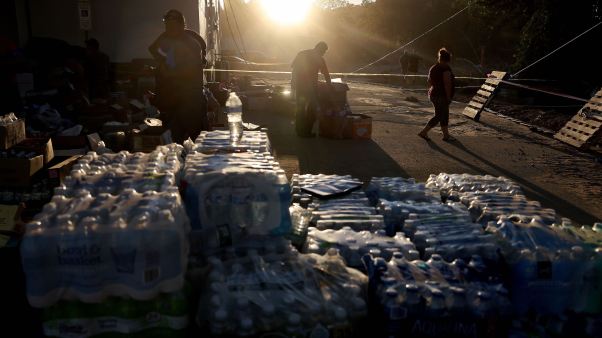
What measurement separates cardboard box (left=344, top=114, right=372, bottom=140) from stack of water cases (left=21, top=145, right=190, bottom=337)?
923 cm

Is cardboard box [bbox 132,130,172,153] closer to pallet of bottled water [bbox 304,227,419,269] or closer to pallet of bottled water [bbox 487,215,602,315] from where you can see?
pallet of bottled water [bbox 304,227,419,269]

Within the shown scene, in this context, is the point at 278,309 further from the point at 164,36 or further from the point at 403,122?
the point at 403,122

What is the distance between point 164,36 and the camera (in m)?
7.36

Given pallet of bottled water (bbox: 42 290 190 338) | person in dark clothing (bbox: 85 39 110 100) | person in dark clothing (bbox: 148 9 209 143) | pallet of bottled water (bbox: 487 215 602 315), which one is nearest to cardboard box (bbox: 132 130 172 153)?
person in dark clothing (bbox: 148 9 209 143)

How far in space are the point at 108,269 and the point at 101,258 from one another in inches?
2.6

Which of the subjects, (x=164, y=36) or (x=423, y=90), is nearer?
(x=164, y=36)

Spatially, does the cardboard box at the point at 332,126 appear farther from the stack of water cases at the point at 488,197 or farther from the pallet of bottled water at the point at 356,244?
the pallet of bottled water at the point at 356,244

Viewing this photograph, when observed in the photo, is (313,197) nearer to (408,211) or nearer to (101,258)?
(408,211)

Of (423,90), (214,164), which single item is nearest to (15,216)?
(214,164)

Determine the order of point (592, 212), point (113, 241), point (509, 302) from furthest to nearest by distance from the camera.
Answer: point (592, 212)
point (509, 302)
point (113, 241)

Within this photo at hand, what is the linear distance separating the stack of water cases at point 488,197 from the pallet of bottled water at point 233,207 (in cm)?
174

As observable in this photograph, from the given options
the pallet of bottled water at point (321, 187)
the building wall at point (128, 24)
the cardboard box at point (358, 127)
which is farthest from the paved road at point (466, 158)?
the building wall at point (128, 24)

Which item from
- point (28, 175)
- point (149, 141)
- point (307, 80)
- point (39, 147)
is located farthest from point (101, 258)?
point (307, 80)

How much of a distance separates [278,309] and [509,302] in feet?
4.35
